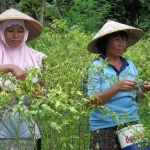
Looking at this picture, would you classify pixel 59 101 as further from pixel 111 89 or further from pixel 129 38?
pixel 129 38

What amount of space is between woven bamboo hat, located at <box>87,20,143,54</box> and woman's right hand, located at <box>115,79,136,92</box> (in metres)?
0.50

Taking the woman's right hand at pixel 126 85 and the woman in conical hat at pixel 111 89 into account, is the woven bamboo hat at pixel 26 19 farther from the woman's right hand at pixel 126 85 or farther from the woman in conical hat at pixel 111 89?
the woman's right hand at pixel 126 85

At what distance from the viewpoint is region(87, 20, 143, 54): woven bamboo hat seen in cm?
405

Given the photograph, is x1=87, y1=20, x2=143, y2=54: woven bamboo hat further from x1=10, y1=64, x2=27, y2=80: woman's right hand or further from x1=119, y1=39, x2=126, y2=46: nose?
x1=10, y1=64, x2=27, y2=80: woman's right hand

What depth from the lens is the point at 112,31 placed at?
403cm

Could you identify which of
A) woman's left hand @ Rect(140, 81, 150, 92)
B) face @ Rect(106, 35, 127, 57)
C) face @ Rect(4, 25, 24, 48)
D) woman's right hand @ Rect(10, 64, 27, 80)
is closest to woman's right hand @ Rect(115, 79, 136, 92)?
woman's left hand @ Rect(140, 81, 150, 92)

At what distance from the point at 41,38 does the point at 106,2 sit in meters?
3.93

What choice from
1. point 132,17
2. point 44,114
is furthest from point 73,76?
point 132,17

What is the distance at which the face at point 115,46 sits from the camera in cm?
401

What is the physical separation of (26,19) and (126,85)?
1004 millimetres

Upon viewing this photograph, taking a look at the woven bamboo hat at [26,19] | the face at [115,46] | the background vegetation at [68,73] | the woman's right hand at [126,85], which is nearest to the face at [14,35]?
the woven bamboo hat at [26,19]

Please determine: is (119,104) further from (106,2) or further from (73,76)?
(106,2)

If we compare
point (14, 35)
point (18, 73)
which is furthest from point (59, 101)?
point (14, 35)

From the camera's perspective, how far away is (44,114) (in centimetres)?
293
